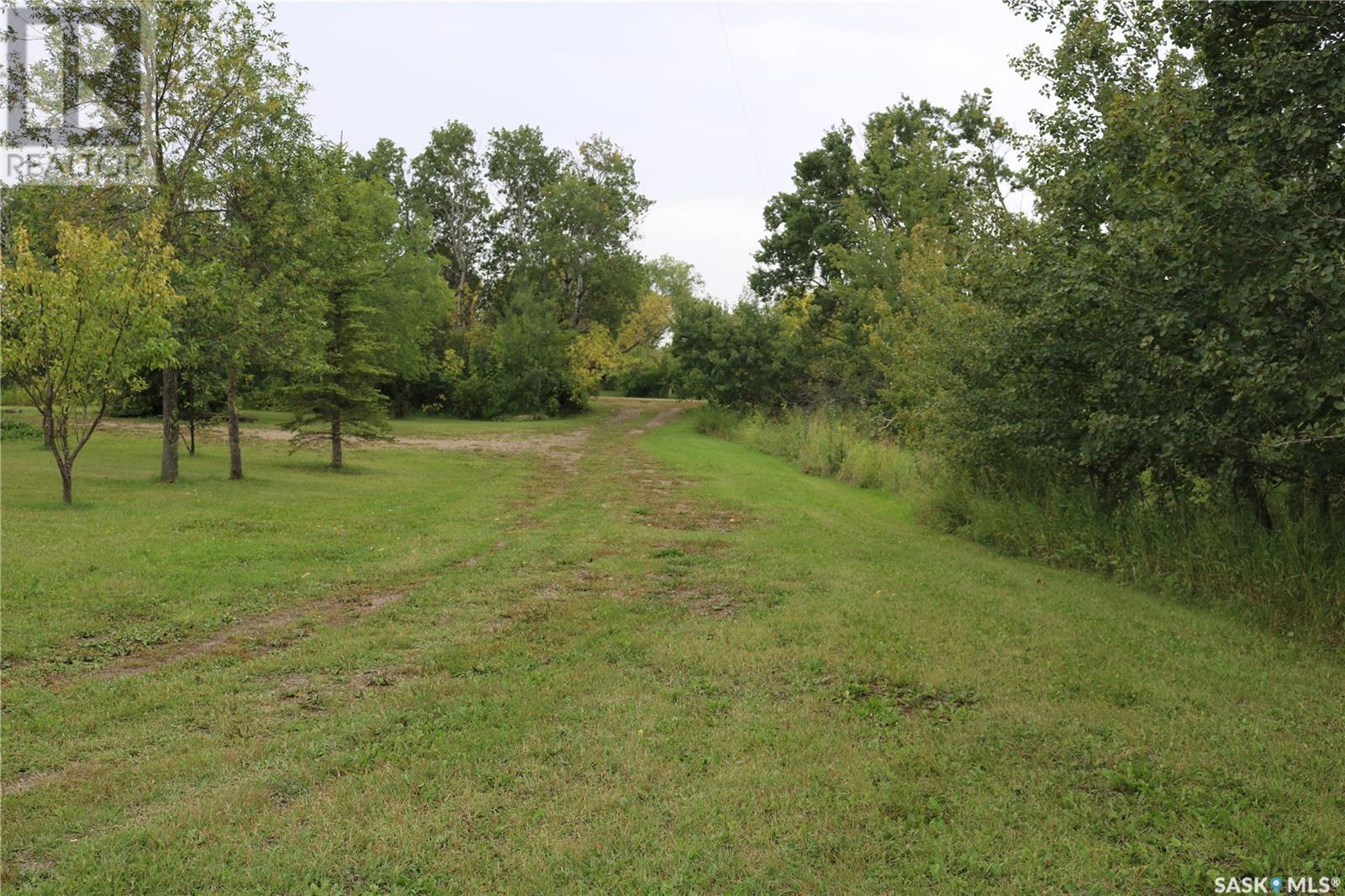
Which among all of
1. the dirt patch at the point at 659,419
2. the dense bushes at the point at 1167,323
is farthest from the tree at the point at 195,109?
the dirt patch at the point at 659,419

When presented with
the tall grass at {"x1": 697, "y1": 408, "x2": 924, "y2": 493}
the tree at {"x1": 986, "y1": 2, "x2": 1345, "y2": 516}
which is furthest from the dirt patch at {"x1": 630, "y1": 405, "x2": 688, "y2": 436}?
the tree at {"x1": 986, "y1": 2, "x2": 1345, "y2": 516}

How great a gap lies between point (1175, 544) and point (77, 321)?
1441 cm

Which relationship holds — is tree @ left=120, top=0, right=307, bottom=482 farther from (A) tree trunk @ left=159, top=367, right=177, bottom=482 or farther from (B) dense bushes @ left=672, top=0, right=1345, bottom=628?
(B) dense bushes @ left=672, top=0, right=1345, bottom=628

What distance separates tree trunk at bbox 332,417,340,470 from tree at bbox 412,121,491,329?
36314 mm

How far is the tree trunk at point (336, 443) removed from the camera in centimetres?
2050

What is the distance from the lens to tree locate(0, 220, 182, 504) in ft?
39.1

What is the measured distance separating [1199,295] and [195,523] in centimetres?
1198

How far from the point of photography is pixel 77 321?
12.2 m

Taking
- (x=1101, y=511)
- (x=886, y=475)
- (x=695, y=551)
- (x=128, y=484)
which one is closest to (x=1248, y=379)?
(x=1101, y=511)

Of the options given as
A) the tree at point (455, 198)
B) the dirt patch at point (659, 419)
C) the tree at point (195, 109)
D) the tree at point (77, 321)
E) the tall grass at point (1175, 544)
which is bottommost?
the tall grass at point (1175, 544)

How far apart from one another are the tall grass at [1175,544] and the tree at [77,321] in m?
12.5

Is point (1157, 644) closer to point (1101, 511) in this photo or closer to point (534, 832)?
point (1101, 511)

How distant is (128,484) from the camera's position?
1535cm

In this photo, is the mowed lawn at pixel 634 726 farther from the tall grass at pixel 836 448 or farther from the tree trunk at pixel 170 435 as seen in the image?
the tall grass at pixel 836 448
